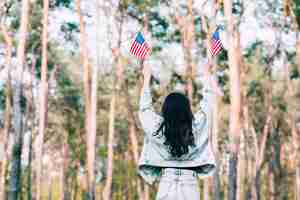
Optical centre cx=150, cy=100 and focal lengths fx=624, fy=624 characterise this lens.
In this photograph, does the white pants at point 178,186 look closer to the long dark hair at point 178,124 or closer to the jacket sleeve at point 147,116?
the long dark hair at point 178,124

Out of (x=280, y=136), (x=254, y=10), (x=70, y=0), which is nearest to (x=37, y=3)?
(x=70, y=0)

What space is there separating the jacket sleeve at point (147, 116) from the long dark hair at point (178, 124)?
0.10m

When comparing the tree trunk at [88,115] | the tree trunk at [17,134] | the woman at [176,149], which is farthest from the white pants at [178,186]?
the tree trunk at [88,115]

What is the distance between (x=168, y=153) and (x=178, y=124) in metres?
0.20

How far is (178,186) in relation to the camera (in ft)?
12.5

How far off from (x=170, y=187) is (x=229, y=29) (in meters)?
13.3

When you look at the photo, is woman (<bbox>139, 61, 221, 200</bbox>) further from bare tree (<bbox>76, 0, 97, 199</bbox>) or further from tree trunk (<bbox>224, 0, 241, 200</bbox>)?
bare tree (<bbox>76, 0, 97, 199</bbox>)

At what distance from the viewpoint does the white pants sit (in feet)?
12.5

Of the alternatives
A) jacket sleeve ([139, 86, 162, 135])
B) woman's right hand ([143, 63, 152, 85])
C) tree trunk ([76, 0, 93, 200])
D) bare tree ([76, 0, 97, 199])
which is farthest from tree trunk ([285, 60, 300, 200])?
jacket sleeve ([139, 86, 162, 135])

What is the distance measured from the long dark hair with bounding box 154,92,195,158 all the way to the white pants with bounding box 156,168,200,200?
12 cm

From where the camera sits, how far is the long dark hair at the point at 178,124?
3.86m

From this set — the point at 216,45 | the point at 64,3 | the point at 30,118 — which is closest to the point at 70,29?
the point at 64,3

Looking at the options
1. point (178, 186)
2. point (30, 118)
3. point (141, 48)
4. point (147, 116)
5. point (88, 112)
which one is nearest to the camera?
point (178, 186)

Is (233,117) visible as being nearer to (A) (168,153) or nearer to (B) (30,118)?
(A) (168,153)
